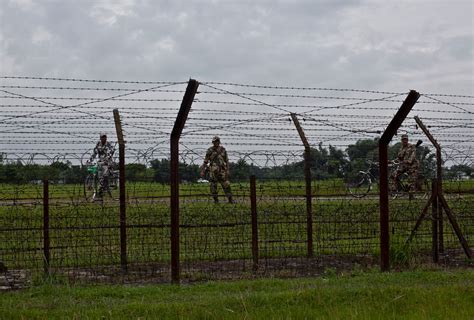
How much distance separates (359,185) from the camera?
1263 centimetres

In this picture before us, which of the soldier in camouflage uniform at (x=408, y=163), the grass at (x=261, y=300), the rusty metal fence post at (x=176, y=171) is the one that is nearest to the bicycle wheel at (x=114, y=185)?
the rusty metal fence post at (x=176, y=171)

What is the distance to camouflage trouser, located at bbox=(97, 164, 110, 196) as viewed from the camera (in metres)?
10.5

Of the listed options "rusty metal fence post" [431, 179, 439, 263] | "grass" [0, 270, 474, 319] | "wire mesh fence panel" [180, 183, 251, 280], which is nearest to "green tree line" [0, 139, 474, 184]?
"wire mesh fence panel" [180, 183, 251, 280]

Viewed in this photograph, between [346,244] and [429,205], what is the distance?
70.7 inches

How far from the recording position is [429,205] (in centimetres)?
1070

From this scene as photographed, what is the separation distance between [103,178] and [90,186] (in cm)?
22

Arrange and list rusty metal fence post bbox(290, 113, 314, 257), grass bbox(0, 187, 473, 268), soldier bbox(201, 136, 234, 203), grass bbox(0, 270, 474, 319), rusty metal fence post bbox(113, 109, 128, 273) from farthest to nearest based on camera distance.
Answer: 1. rusty metal fence post bbox(290, 113, 314, 257)
2. soldier bbox(201, 136, 234, 203)
3. grass bbox(0, 187, 473, 268)
4. rusty metal fence post bbox(113, 109, 128, 273)
5. grass bbox(0, 270, 474, 319)

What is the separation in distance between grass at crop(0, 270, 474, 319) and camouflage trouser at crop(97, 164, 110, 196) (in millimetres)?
2237

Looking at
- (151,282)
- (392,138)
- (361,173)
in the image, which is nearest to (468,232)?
(361,173)

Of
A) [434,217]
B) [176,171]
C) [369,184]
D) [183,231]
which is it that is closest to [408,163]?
[369,184]

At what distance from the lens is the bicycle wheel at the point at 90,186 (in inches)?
405

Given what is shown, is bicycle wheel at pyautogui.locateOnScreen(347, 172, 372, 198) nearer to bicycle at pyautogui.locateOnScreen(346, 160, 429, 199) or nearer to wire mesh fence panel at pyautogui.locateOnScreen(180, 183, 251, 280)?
bicycle at pyautogui.locateOnScreen(346, 160, 429, 199)

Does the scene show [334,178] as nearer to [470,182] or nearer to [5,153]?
[470,182]

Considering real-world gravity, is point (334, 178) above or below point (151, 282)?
above
